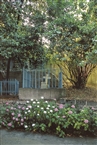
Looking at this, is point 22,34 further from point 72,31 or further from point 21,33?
point 72,31

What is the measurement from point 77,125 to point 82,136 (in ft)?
0.96

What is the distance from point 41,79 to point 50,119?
305 cm

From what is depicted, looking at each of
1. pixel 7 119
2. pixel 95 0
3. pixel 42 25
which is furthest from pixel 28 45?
pixel 7 119

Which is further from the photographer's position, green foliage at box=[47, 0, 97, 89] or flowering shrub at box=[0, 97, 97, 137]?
green foliage at box=[47, 0, 97, 89]

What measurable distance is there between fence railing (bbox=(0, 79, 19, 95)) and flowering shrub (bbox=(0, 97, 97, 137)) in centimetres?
332

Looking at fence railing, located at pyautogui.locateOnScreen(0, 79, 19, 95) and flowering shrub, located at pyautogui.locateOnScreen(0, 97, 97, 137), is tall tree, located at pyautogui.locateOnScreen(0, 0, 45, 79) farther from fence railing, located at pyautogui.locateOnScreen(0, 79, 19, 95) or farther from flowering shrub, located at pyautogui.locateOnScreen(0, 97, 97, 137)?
flowering shrub, located at pyautogui.locateOnScreen(0, 97, 97, 137)

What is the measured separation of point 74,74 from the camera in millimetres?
7383

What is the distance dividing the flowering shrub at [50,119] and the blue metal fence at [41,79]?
2295mm

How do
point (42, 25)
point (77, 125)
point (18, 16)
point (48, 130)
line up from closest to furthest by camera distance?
point (77, 125) → point (48, 130) → point (42, 25) → point (18, 16)

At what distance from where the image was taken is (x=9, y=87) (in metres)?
7.78

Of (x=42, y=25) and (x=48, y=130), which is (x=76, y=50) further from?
(x=48, y=130)

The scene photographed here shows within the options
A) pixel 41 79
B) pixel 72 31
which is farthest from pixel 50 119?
pixel 72 31

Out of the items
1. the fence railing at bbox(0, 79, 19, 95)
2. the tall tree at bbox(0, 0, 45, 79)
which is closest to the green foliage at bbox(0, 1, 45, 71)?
the tall tree at bbox(0, 0, 45, 79)

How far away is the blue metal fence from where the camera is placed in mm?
6289
